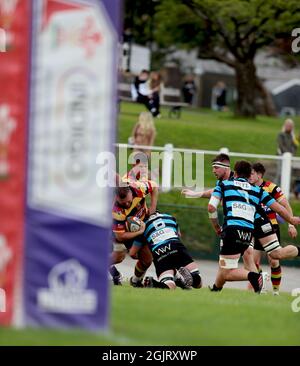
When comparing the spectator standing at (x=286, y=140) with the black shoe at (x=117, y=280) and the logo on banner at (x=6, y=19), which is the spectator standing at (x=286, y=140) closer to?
the black shoe at (x=117, y=280)

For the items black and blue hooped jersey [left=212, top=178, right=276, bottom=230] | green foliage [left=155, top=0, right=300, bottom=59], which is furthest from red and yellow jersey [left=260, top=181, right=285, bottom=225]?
green foliage [left=155, top=0, right=300, bottom=59]

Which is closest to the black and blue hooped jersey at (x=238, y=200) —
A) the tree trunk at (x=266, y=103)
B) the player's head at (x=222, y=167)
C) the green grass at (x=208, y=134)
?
the player's head at (x=222, y=167)

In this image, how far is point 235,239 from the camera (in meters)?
14.6

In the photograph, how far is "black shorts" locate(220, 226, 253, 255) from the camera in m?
14.6

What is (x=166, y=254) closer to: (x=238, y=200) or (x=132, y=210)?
(x=132, y=210)

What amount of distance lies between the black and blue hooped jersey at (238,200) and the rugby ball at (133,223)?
3.51ft

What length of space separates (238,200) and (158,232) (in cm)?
118

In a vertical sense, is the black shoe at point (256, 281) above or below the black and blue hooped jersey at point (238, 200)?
below

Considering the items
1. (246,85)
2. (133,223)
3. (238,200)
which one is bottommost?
(133,223)

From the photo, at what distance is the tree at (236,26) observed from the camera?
1292 inches

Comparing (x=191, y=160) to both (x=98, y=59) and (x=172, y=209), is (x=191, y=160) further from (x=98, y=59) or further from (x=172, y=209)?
(x=98, y=59)

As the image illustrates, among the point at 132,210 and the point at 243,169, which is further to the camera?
the point at 132,210

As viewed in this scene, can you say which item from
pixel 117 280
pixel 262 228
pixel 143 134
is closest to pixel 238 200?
pixel 262 228
